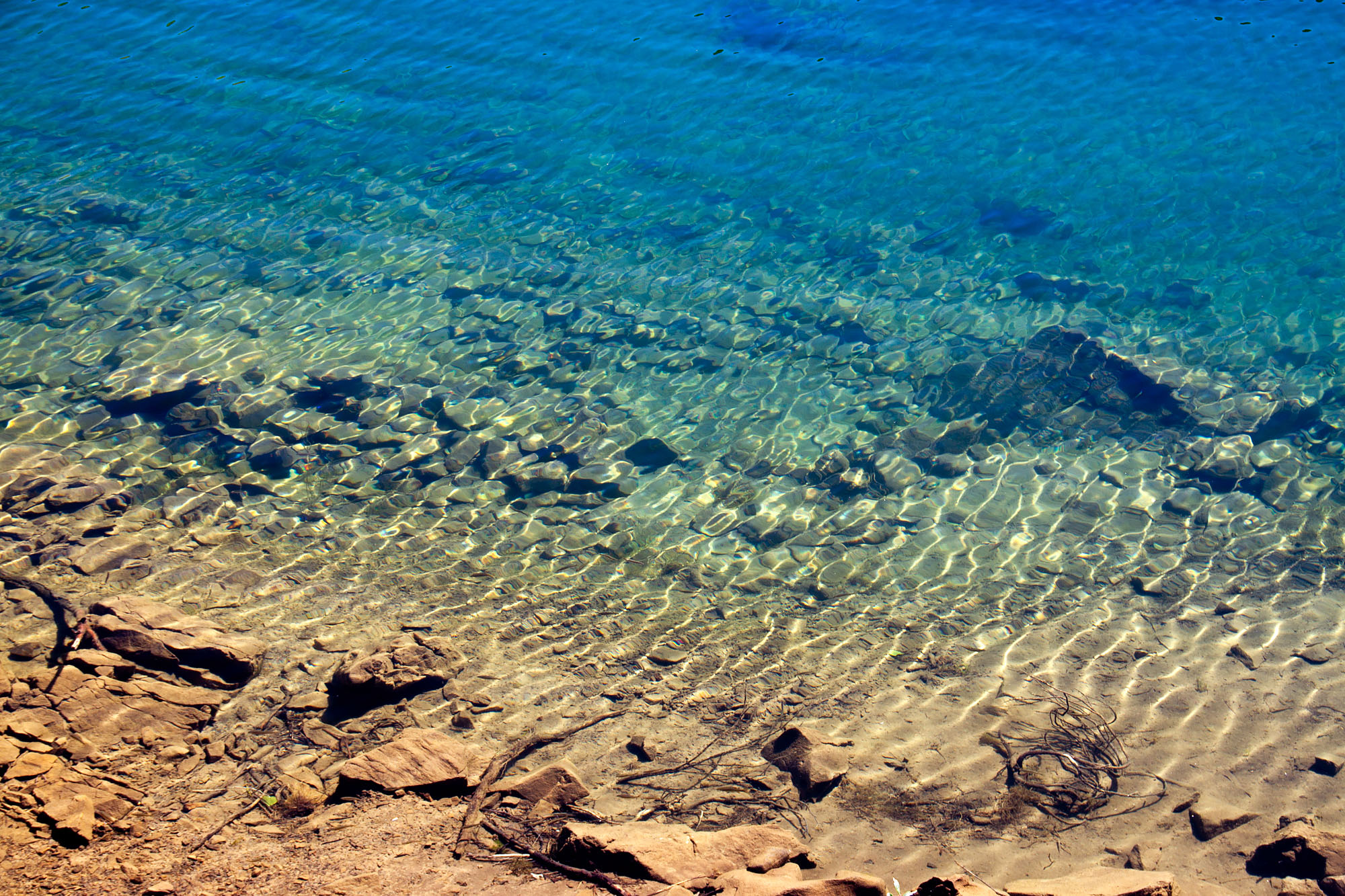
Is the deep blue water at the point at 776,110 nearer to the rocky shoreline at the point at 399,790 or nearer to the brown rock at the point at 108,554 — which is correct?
the brown rock at the point at 108,554

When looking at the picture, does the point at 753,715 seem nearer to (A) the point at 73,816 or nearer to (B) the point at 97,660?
(A) the point at 73,816

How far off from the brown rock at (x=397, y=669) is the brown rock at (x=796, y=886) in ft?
7.65

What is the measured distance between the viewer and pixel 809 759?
429 cm

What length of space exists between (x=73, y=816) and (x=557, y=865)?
2052mm

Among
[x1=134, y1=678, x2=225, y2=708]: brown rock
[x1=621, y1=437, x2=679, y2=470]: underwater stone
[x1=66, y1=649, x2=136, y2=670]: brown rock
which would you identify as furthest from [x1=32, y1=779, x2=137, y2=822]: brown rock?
[x1=621, y1=437, x2=679, y2=470]: underwater stone

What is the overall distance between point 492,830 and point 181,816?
55.3 inches

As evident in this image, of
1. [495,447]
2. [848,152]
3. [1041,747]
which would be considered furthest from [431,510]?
[848,152]

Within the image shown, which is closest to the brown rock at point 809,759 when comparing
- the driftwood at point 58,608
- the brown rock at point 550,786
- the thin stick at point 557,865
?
the brown rock at point 550,786

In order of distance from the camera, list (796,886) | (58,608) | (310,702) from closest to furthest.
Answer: (796,886)
(310,702)
(58,608)

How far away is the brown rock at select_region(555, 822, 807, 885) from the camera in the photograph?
10.6ft

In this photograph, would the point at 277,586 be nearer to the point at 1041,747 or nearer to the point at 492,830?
the point at 492,830

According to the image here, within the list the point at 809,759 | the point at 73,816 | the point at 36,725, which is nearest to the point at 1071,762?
the point at 809,759

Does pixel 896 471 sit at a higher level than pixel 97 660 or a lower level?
lower

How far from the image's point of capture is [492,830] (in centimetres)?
365
